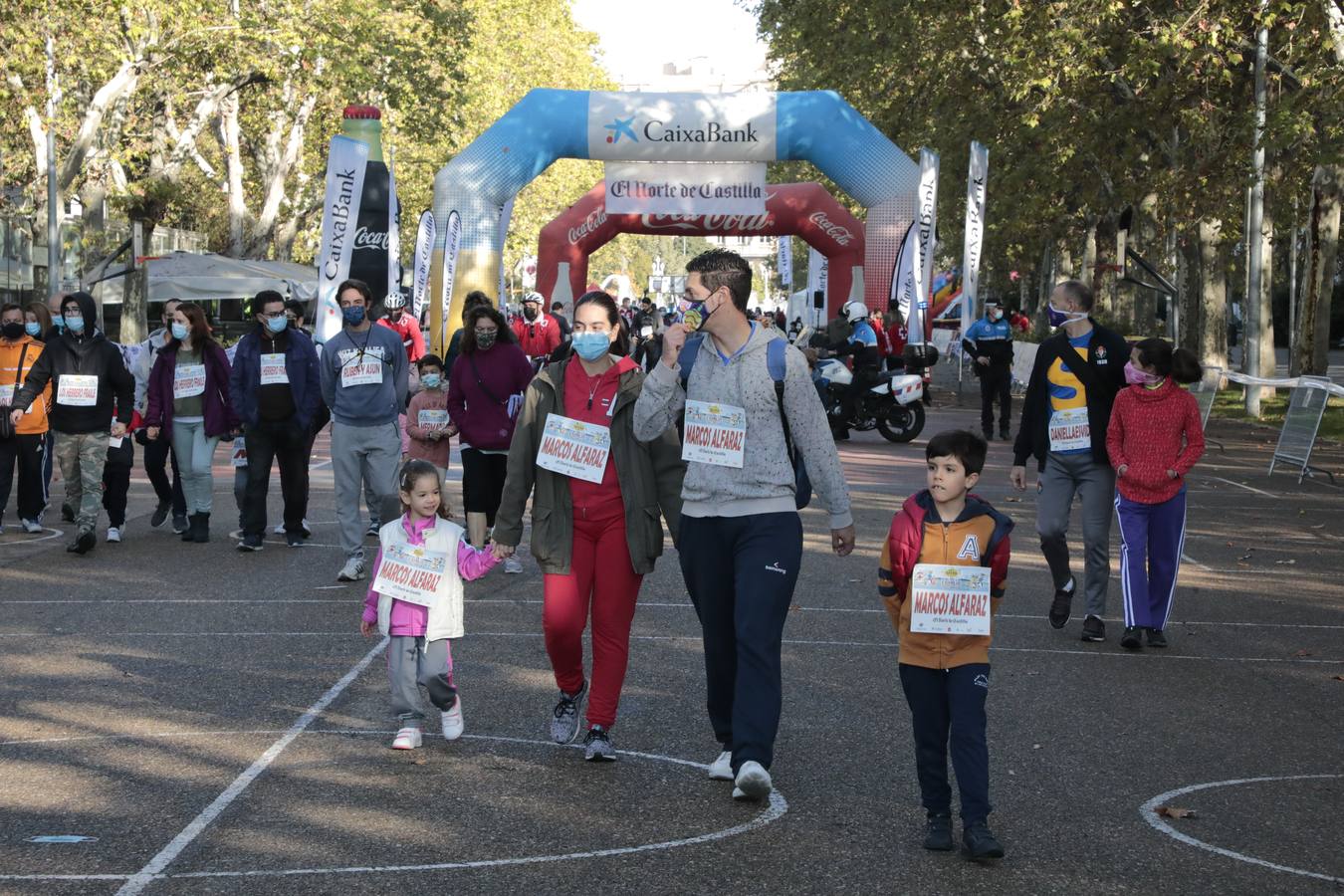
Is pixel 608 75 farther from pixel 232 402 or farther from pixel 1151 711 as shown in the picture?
pixel 1151 711

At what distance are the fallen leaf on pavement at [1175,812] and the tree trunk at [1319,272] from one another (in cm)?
2452

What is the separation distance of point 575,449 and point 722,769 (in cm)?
127

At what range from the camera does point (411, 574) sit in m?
7.37

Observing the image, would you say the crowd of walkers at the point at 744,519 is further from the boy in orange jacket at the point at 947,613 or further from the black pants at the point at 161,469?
the black pants at the point at 161,469

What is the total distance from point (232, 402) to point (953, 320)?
166ft

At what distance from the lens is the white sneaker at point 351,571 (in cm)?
1204

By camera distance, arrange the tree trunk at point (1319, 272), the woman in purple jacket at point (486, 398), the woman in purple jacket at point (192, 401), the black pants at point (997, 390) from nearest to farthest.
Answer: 1. the woman in purple jacket at point (486, 398)
2. the woman in purple jacket at point (192, 401)
3. the black pants at point (997, 390)
4. the tree trunk at point (1319, 272)

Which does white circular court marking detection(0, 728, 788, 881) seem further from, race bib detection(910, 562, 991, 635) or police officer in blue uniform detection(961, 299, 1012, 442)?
police officer in blue uniform detection(961, 299, 1012, 442)

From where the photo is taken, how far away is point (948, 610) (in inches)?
240

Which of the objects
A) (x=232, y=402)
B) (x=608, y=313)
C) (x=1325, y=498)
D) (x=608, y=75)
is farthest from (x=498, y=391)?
(x=608, y=75)

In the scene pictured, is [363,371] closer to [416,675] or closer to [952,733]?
[416,675]

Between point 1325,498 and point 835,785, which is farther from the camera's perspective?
point 1325,498

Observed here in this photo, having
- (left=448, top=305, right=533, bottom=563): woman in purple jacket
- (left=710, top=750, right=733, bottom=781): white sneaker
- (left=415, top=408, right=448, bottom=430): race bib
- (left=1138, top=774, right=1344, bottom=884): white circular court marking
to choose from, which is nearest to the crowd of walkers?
(left=710, top=750, right=733, bottom=781): white sneaker

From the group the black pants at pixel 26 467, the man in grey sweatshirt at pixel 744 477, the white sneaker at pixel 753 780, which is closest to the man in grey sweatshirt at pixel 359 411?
the black pants at pixel 26 467
